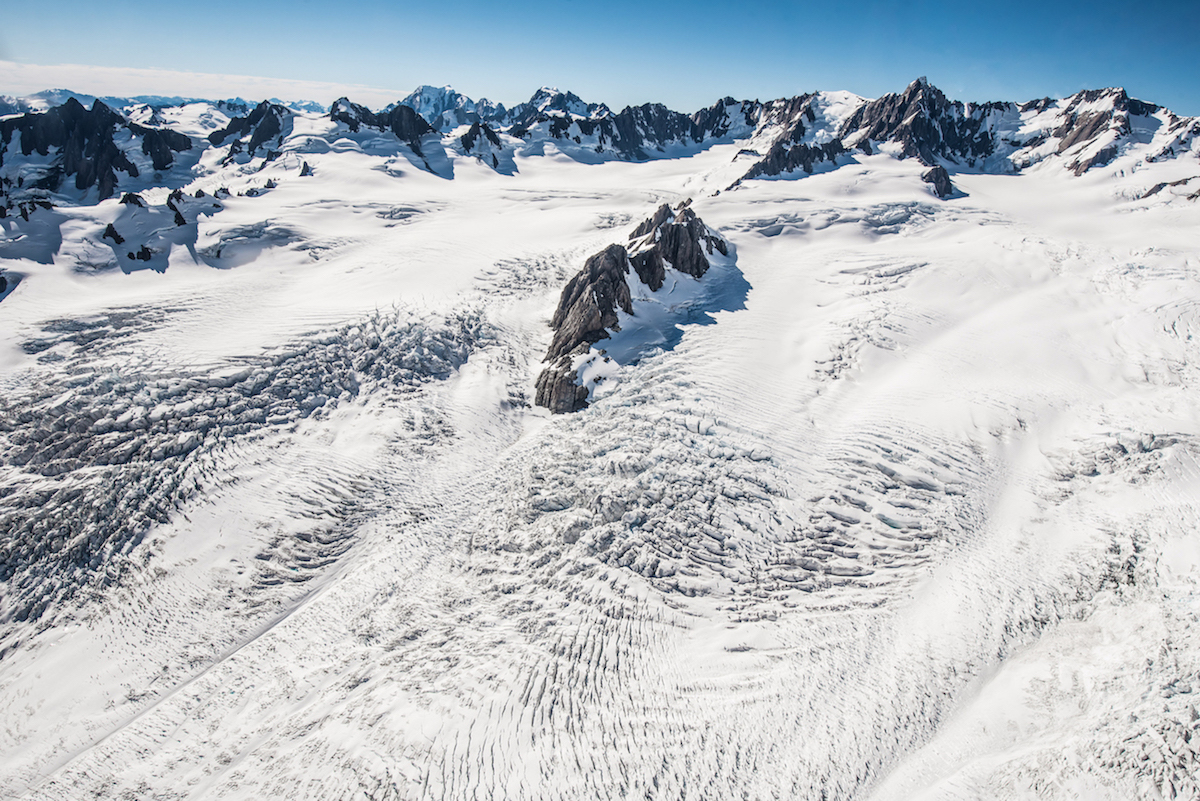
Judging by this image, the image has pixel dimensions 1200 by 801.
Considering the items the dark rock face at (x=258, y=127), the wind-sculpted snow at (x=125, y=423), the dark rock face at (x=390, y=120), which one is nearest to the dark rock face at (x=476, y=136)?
the dark rock face at (x=390, y=120)

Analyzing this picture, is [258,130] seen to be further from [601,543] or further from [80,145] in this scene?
[601,543]

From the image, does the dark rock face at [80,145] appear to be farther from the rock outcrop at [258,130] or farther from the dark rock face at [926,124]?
the dark rock face at [926,124]

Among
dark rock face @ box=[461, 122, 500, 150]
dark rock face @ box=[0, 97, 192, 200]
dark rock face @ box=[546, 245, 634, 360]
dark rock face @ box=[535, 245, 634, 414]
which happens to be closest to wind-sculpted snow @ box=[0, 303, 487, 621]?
dark rock face @ box=[535, 245, 634, 414]

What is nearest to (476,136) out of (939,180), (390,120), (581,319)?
(390,120)

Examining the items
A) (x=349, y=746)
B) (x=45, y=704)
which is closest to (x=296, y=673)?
(x=349, y=746)

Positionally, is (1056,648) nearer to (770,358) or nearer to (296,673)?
(770,358)

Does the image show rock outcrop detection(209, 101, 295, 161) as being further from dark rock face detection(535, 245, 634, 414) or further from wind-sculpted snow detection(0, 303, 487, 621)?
dark rock face detection(535, 245, 634, 414)
